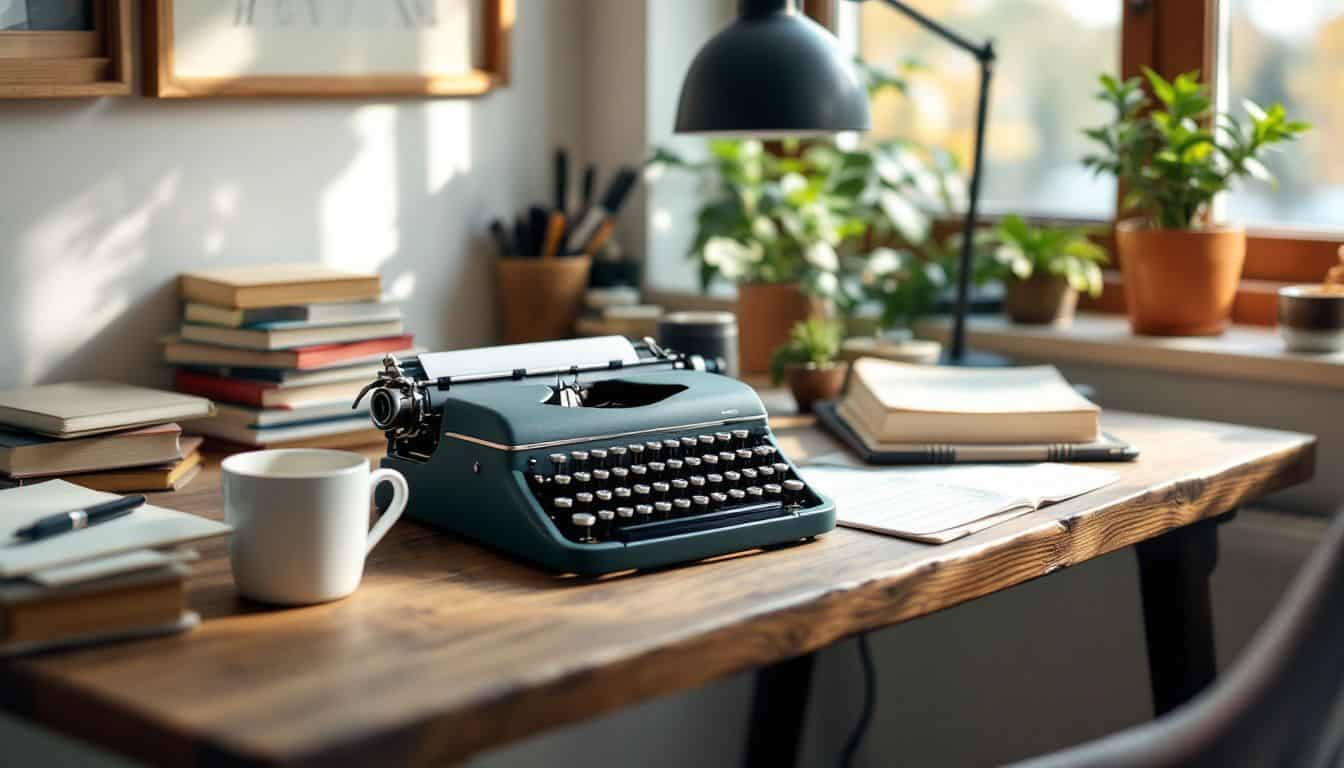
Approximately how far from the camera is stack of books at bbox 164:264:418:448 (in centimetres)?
166

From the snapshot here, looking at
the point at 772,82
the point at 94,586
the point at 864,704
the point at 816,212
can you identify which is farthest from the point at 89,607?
the point at 864,704

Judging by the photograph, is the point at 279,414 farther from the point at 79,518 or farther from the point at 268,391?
the point at 79,518

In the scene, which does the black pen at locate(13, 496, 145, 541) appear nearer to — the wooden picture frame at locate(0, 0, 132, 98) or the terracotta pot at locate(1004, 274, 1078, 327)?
the wooden picture frame at locate(0, 0, 132, 98)

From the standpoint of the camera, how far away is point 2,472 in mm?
1418

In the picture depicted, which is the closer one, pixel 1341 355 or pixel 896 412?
pixel 896 412

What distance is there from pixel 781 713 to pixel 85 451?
2.91ft

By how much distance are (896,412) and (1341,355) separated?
557 mm

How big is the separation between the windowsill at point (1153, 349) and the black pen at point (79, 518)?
1.15 metres

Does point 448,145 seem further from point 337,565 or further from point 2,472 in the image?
point 337,565

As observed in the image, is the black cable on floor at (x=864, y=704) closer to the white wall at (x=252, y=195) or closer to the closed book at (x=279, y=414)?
the white wall at (x=252, y=195)

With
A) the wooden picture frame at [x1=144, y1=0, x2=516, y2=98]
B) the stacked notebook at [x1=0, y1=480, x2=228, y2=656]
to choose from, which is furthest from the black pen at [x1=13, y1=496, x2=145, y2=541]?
the wooden picture frame at [x1=144, y1=0, x2=516, y2=98]

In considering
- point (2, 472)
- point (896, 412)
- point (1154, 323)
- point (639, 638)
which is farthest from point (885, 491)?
point (2, 472)

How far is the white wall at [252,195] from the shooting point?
1.67 metres

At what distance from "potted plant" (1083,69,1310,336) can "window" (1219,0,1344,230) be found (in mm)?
46
